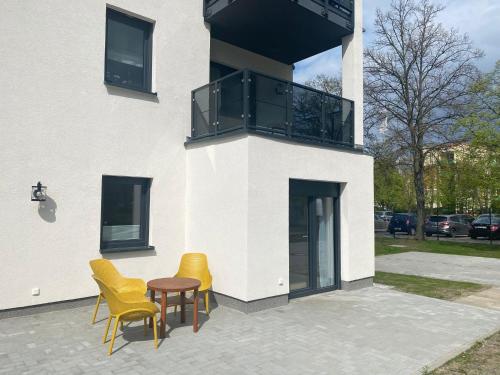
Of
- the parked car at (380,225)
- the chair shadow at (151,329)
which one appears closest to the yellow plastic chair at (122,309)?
the chair shadow at (151,329)

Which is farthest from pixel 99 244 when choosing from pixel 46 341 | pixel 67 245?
pixel 46 341

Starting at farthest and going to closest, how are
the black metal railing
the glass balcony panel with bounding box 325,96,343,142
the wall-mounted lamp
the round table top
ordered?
the glass balcony panel with bounding box 325,96,343,142, the black metal railing, the wall-mounted lamp, the round table top

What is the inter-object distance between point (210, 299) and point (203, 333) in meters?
1.87

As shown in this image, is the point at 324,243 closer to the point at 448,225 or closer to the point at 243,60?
the point at 243,60

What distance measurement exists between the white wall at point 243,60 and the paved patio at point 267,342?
257 inches

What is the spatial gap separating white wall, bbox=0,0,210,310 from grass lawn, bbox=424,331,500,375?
528cm

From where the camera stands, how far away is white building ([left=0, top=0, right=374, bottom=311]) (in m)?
6.40

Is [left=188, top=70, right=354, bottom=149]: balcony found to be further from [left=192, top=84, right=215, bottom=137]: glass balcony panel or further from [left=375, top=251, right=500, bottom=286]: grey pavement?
[left=375, top=251, right=500, bottom=286]: grey pavement

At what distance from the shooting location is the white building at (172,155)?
640 centimetres

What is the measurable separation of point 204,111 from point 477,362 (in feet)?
21.2

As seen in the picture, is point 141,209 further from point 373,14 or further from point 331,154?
point 373,14

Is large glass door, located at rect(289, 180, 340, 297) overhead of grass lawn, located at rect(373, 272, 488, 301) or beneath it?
overhead

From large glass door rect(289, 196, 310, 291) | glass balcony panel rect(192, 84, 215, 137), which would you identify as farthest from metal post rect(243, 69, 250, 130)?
large glass door rect(289, 196, 310, 291)

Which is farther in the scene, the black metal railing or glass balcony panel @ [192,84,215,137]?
the black metal railing
